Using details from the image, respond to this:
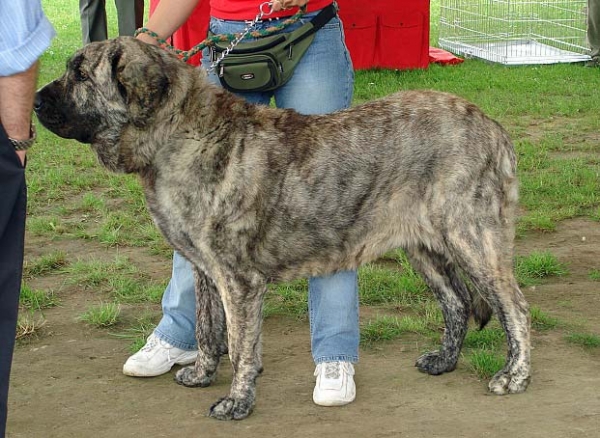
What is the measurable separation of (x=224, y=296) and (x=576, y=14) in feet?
37.2

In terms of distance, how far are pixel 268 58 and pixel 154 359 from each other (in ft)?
5.25

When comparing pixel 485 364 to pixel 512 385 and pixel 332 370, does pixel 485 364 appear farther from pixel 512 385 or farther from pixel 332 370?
pixel 332 370

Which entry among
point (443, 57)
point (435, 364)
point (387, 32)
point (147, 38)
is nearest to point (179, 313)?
point (435, 364)

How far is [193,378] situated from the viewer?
4.66 m

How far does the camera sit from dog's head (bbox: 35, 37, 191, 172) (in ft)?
13.0

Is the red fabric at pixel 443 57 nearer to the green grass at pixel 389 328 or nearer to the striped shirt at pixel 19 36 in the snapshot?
the green grass at pixel 389 328

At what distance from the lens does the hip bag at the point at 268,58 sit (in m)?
4.40

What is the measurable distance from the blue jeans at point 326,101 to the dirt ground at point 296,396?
0.80ft

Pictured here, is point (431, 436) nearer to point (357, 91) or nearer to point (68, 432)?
point (68, 432)

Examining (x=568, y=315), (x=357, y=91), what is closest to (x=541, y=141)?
(x=357, y=91)

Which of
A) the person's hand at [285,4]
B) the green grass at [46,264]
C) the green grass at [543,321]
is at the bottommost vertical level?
the green grass at [46,264]

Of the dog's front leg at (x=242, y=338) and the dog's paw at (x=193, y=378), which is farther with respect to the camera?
the dog's paw at (x=193, y=378)

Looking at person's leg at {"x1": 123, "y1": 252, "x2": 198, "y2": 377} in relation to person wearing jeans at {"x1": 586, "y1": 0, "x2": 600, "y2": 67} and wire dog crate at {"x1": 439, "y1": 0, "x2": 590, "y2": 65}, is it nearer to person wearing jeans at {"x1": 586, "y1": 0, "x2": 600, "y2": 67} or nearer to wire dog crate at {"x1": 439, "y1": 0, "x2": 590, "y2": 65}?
wire dog crate at {"x1": 439, "y1": 0, "x2": 590, "y2": 65}

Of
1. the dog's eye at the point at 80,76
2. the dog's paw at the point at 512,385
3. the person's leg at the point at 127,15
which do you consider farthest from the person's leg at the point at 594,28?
the dog's eye at the point at 80,76
